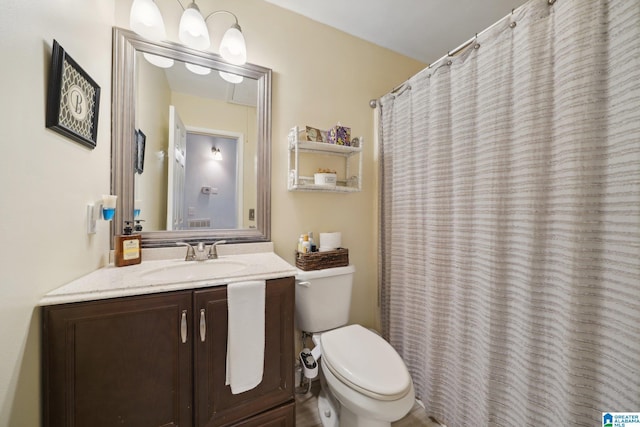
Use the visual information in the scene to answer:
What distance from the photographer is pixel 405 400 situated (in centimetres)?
92

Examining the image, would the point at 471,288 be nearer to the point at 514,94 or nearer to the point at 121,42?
the point at 514,94

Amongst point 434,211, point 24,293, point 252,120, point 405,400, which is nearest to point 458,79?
point 434,211

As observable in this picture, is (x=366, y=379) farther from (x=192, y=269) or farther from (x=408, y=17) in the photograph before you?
(x=408, y=17)

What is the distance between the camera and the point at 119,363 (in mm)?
742

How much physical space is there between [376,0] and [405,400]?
84.0 inches

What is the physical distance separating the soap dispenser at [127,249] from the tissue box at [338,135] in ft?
3.93

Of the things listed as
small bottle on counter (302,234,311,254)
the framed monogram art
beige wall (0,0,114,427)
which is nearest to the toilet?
small bottle on counter (302,234,311,254)

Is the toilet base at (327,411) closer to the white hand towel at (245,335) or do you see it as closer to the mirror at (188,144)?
the white hand towel at (245,335)

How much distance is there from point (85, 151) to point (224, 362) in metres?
1.00

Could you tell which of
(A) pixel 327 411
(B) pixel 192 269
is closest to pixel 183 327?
(B) pixel 192 269

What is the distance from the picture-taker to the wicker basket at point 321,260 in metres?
1.35

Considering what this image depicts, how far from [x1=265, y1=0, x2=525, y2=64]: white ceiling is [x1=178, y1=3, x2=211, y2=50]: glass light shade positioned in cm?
54

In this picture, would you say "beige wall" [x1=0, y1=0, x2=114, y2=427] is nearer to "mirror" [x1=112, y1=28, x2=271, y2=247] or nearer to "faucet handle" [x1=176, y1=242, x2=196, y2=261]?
"mirror" [x1=112, y1=28, x2=271, y2=247]

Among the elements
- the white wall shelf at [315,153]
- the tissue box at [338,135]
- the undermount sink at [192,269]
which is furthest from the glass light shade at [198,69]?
the undermount sink at [192,269]
